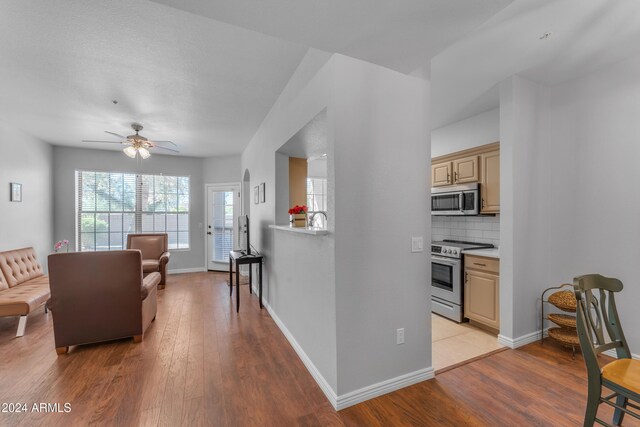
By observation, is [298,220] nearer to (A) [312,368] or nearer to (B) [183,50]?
(A) [312,368]

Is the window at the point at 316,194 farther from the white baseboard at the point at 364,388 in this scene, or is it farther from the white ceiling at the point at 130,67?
the white baseboard at the point at 364,388

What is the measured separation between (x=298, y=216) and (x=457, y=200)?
6.98 ft

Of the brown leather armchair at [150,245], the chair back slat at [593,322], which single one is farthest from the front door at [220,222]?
the chair back slat at [593,322]

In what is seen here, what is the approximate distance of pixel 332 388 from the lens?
1.94m

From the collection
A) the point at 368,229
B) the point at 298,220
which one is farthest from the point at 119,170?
the point at 368,229

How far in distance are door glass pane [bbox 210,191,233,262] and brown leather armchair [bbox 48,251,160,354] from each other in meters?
3.69

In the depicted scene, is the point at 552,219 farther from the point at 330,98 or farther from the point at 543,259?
the point at 330,98

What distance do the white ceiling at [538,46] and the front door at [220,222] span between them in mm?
4924

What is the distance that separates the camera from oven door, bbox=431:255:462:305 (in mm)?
3346

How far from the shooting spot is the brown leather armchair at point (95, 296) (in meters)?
2.59

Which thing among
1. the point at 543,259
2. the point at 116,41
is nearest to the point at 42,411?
the point at 116,41

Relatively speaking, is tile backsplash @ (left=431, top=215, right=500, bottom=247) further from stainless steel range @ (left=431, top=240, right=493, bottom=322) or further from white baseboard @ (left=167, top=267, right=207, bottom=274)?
white baseboard @ (left=167, top=267, right=207, bottom=274)

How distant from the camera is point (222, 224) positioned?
21.5 ft

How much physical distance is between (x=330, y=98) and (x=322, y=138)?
80cm
